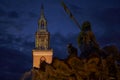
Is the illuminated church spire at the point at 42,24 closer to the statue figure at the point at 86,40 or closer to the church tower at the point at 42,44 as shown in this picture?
the church tower at the point at 42,44

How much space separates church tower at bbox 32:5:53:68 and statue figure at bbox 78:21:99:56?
49.6 meters

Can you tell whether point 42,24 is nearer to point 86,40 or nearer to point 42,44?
point 42,44

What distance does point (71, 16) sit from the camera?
2169 cm

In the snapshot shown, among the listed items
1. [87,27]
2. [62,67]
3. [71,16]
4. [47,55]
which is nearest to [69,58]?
[62,67]

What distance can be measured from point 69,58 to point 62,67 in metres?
0.47

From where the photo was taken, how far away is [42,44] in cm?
7169

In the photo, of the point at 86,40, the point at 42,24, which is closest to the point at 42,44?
the point at 42,24

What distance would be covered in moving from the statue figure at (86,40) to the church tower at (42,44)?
49.6m

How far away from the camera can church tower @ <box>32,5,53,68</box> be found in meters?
70.4

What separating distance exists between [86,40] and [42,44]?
175 feet

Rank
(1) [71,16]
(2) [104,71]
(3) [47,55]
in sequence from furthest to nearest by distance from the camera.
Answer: (3) [47,55] < (1) [71,16] < (2) [104,71]

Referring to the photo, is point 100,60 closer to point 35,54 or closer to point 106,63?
point 106,63

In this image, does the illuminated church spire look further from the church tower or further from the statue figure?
the statue figure

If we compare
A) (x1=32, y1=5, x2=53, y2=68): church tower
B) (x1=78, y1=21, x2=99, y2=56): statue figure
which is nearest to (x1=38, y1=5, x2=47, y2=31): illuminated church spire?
(x1=32, y1=5, x2=53, y2=68): church tower
